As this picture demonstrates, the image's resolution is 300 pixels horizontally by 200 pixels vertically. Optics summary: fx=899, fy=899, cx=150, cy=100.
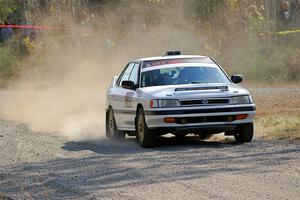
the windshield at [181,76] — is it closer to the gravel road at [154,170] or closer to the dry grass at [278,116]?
the gravel road at [154,170]

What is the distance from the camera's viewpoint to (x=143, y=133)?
14328 millimetres

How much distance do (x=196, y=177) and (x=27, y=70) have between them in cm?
3294

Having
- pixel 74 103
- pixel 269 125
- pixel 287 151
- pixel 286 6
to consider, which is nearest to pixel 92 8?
pixel 286 6

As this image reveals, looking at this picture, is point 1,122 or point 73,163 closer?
point 73,163

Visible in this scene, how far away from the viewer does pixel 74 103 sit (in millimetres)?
27312

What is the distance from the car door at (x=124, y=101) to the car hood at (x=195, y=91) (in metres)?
0.73

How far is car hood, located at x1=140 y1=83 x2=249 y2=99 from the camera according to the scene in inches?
555

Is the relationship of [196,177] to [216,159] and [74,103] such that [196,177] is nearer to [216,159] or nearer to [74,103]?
[216,159]

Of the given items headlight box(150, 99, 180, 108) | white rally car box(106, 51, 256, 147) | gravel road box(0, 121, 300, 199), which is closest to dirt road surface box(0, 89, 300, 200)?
gravel road box(0, 121, 300, 199)

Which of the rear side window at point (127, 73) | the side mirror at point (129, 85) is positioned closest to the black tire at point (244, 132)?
the side mirror at point (129, 85)

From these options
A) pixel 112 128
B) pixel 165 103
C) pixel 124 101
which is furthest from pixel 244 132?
pixel 112 128

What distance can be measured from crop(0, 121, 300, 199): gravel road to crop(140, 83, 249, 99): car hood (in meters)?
0.82

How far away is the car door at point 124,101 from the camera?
15.2 metres

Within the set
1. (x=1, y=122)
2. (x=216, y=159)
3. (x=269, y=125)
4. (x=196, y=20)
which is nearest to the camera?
(x=216, y=159)
